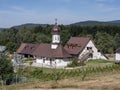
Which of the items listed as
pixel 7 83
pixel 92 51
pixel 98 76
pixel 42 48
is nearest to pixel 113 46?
pixel 92 51

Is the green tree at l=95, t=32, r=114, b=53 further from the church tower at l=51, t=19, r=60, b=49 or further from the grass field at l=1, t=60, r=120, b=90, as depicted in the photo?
the grass field at l=1, t=60, r=120, b=90

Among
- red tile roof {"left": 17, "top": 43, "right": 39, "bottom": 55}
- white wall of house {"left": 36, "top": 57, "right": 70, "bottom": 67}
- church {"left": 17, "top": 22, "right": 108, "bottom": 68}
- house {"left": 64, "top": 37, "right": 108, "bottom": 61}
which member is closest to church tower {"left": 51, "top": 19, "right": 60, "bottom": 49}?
church {"left": 17, "top": 22, "right": 108, "bottom": 68}

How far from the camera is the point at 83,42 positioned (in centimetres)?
5325

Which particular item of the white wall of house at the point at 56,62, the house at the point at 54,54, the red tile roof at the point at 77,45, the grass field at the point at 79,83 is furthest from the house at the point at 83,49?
the grass field at the point at 79,83

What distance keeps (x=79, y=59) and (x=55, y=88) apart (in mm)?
23640

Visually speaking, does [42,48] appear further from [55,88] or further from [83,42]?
[55,88]

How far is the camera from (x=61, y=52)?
4859cm

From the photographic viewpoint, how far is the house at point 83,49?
2050 inches

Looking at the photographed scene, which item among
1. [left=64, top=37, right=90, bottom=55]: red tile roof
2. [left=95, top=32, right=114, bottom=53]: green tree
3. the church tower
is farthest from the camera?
[left=95, top=32, right=114, bottom=53]: green tree

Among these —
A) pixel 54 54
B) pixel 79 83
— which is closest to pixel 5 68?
pixel 79 83

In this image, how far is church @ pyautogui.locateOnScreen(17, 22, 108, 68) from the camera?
159 ft

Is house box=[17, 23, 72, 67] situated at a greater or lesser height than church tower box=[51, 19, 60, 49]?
lesser

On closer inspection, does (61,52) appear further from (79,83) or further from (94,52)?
(79,83)

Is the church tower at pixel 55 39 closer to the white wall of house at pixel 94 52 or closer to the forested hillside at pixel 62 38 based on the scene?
the white wall of house at pixel 94 52
